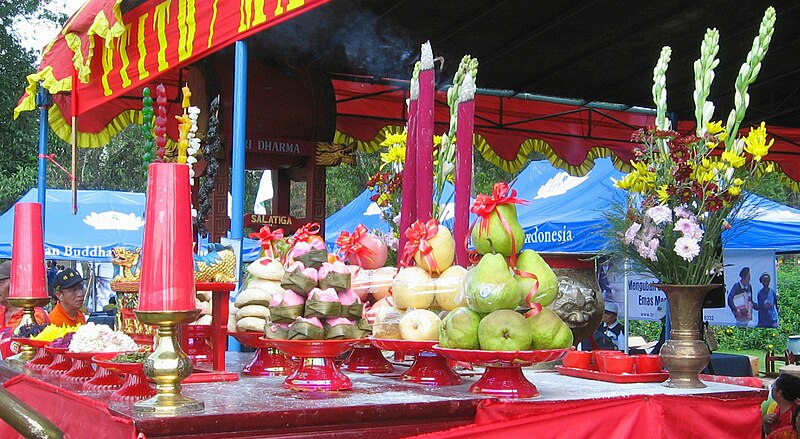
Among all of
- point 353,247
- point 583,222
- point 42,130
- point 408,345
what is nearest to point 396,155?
point 353,247

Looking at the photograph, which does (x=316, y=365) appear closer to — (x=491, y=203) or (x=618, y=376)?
(x=491, y=203)

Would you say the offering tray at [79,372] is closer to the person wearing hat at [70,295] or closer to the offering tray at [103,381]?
the offering tray at [103,381]

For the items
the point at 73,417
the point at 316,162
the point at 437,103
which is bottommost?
the point at 73,417

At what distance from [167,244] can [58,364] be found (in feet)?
2.95

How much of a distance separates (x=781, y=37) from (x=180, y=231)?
4.42 m

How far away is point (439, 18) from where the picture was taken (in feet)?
16.3

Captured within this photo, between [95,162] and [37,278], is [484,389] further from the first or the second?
[95,162]

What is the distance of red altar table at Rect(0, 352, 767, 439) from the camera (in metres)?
1.51

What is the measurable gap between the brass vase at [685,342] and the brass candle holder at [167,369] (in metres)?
1.19

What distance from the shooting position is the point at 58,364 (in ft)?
7.46

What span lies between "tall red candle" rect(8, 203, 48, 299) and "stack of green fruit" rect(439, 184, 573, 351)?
151cm

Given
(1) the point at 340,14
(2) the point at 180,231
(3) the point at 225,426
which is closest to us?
(3) the point at 225,426

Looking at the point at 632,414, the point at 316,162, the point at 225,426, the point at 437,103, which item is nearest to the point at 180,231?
the point at 225,426

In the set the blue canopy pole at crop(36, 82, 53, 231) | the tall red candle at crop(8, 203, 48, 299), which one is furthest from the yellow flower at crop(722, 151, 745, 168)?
the blue canopy pole at crop(36, 82, 53, 231)
